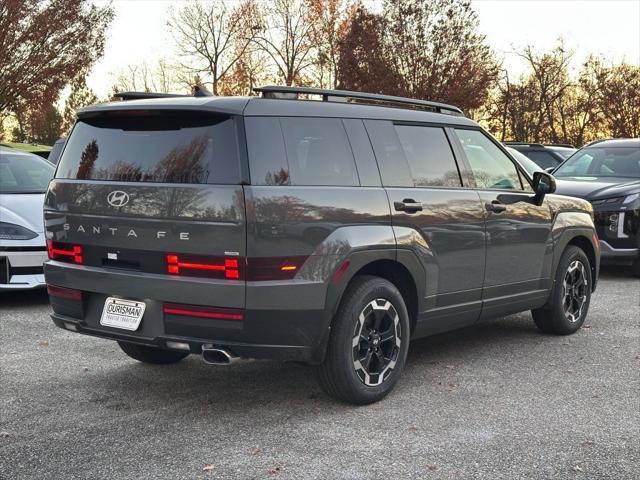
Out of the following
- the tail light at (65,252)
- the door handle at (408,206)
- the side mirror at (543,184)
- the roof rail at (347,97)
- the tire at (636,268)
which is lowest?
the tire at (636,268)

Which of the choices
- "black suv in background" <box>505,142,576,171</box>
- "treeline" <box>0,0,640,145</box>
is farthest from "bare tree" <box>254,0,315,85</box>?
"black suv in background" <box>505,142,576,171</box>

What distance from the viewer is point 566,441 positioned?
432 centimetres

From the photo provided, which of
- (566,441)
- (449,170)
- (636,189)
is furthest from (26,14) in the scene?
(566,441)

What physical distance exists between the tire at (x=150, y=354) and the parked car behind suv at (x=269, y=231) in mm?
855

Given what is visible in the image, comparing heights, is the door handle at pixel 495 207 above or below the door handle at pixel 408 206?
below

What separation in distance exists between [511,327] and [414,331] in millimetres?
2359

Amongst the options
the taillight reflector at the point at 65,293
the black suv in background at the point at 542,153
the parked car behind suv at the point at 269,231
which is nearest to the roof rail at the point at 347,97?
the parked car behind suv at the point at 269,231

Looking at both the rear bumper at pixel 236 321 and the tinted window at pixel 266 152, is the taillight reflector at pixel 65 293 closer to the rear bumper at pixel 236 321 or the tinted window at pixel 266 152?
the rear bumper at pixel 236 321

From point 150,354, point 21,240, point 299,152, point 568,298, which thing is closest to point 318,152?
point 299,152

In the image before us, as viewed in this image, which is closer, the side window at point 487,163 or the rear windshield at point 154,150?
the rear windshield at point 154,150

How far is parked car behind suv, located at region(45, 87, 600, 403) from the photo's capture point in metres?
4.34

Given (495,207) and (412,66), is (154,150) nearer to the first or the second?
(495,207)

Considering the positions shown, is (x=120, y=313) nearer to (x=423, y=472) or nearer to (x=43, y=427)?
(x=43, y=427)

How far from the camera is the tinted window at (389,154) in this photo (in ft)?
16.8
